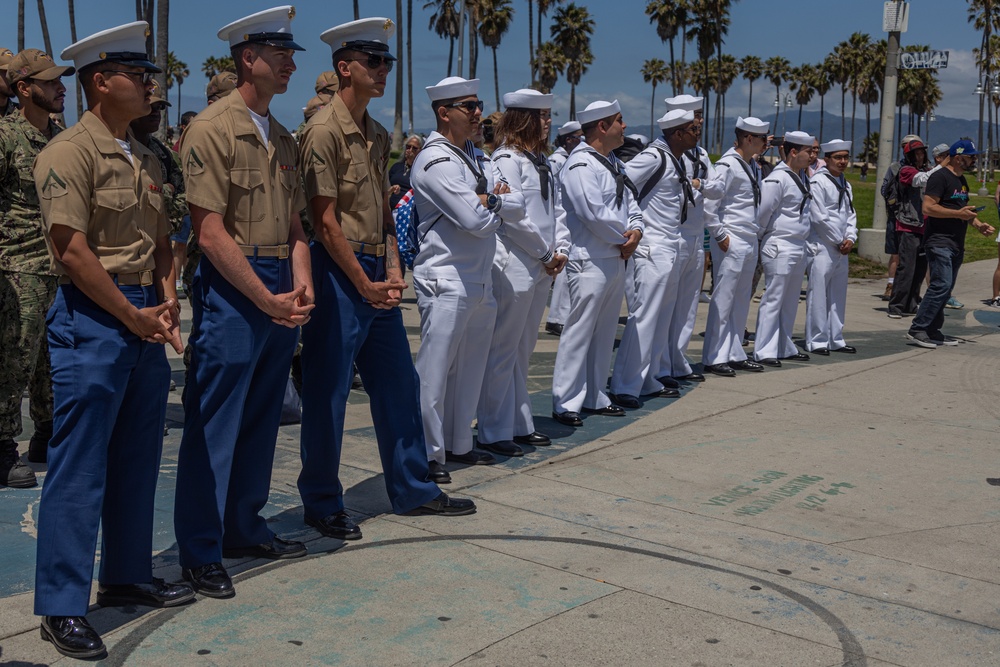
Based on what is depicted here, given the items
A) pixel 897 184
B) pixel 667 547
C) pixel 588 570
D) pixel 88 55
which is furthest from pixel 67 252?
pixel 897 184

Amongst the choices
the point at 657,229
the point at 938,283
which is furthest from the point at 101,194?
the point at 938,283

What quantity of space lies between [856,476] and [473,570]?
265cm

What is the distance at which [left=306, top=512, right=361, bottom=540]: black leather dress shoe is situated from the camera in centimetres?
498

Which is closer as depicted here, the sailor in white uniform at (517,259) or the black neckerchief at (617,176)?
the sailor in white uniform at (517,259)

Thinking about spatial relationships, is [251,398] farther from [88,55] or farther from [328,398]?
[88,55]

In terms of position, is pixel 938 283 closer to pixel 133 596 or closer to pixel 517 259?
pixel 517 259

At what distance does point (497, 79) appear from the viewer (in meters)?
80.6

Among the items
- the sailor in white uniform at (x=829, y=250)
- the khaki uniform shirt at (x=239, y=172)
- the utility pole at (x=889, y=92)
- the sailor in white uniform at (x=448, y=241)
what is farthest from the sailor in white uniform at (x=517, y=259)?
the utility pole at (x=889, y=92)

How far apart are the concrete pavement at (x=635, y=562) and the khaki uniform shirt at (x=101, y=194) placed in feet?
4.22

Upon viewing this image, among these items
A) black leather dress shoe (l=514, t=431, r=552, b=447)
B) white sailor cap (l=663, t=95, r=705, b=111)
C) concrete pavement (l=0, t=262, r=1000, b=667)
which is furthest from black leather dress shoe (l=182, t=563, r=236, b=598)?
white sailor cap (l=663, t=95, r=705, b=111)

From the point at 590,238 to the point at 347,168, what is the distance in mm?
2932

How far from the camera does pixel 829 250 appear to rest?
10797 mm

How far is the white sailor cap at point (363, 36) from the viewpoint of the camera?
5.02 meters

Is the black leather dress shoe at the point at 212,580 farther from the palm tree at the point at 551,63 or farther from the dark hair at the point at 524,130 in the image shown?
the palm tree at the point at 551,63
